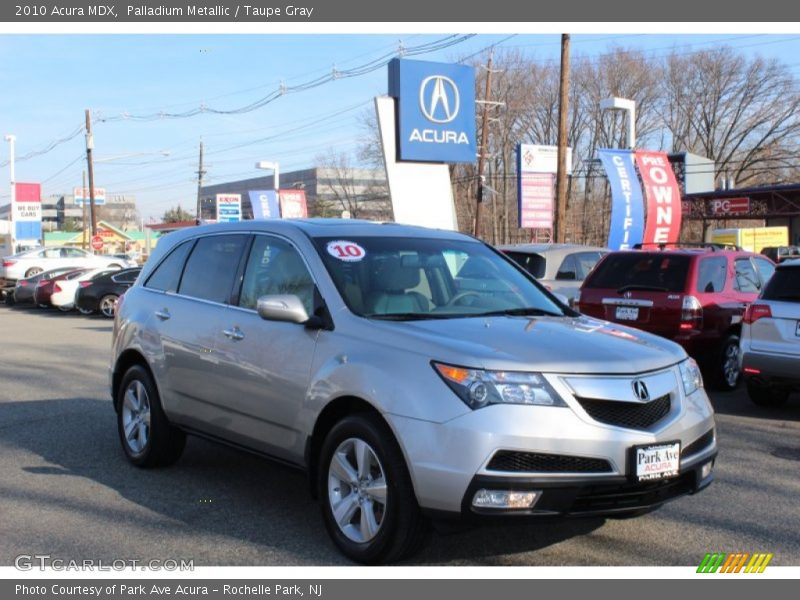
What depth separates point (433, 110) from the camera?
2261 cm

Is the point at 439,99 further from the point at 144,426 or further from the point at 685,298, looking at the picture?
the point at 144,426

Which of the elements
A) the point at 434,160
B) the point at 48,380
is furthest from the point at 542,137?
the point at 48,380

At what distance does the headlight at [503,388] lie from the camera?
4.15 m

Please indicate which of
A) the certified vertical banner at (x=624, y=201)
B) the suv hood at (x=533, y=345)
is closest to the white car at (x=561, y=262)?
the certified vertical banner at (x=624, y=201)

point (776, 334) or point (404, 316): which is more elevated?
point (404, 316)

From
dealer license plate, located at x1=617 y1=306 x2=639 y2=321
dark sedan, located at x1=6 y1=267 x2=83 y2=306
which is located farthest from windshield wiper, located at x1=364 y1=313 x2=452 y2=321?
dark sedan, located at x1=6 y1=267 x2=83 y2=306

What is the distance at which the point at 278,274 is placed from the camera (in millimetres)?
5617

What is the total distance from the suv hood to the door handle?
1243 millimetres

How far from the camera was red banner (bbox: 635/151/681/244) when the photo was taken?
2033 cm

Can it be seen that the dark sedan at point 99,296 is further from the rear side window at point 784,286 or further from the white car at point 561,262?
the rear side window at point 784,286

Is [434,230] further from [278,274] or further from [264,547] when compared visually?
[264,547]

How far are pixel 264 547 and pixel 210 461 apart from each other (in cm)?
223

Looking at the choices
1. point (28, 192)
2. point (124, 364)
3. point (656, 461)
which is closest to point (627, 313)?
point (124, 364)

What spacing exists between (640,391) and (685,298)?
6.26 meters
